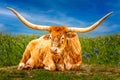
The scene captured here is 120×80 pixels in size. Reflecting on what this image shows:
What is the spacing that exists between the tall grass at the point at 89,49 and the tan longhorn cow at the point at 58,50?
3206mm

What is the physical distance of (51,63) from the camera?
14453 millimetres

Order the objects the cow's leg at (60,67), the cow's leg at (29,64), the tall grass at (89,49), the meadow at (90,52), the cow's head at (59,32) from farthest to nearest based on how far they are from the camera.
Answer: the tall grass at (89,49) < the meadow at (90,52) < the cow's leg at (29,64) < the cow's leg at (60,67) < the cow's head at (59,32)

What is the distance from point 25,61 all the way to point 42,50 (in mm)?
947

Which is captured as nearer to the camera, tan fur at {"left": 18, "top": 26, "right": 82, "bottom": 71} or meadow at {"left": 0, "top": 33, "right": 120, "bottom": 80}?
tan fur at {"left": 18, "top": 26, "right": 82, "bottom": 71}

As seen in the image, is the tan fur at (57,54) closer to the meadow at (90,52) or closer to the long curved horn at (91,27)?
the long curved horn at (91,27)

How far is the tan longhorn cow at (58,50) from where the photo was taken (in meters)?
13.8

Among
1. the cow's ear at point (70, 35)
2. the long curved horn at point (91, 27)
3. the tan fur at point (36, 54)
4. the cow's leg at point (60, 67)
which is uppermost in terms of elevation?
the long curved horn at point (91, 27)

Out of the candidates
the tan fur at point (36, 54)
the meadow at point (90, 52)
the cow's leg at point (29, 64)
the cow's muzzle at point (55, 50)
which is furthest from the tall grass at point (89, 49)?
the cow's muzzle at point (55, 50)

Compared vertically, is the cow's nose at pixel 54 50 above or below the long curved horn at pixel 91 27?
below

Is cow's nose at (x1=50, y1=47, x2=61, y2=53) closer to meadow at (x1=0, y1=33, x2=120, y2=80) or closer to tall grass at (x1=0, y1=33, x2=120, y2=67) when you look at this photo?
meadow at (x1=0, y1=33, x2=120, y2=80)

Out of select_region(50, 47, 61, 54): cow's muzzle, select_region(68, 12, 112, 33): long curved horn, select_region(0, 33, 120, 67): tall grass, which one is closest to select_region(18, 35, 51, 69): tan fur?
select_region(68, 12, 112, 33): long curved horn

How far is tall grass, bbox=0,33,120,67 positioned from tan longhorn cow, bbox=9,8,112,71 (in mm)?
3206

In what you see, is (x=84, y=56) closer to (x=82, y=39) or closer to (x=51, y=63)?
(x=82, y=39)

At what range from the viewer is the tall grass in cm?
1858
